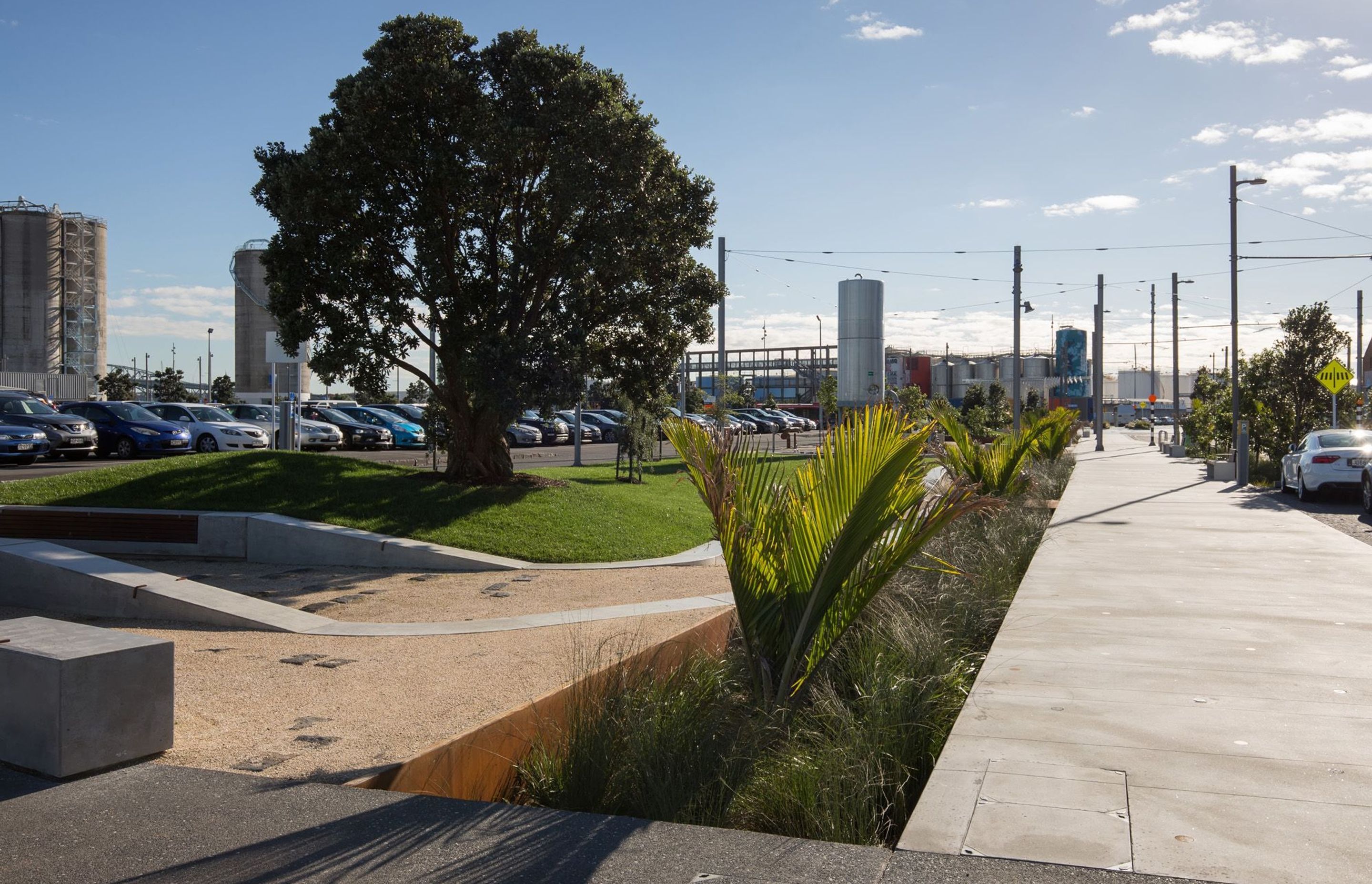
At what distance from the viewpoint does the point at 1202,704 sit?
18.1 ft

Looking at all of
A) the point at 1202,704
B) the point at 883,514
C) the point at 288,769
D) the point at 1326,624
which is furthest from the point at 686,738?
the point at 1326,624

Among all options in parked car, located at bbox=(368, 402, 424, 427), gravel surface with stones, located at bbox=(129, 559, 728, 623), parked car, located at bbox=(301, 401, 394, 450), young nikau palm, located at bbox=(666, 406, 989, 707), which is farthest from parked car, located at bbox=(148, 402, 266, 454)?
young nikau palm, located at bbox=(666, 406, 989, 707)

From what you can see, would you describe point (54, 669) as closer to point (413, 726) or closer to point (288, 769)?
point (288, 769)

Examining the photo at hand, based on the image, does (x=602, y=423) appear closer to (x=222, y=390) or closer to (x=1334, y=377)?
(x=1334, y=377)

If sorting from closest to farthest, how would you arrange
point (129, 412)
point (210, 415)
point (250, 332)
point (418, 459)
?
point (129, 412) → point (210, 415) → point (418, 459) → point (250, 332)

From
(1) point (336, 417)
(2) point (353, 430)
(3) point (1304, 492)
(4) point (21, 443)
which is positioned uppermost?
(1) point (336, 417)

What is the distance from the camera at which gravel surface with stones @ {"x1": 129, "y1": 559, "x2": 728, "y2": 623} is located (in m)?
9.72

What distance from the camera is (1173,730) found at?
5066 millimetres

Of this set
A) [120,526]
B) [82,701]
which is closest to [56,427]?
[120,526]

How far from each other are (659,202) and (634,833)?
13131 millimetres

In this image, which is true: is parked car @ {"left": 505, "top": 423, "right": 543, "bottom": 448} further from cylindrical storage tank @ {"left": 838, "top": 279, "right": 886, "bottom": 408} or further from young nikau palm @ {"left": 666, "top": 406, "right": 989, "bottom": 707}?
young nikau palm @ {"left": 666, "top": 406, "right": 989, "bottom": 707}

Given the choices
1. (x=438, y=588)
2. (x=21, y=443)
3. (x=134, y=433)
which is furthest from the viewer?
(x=134, y=433)

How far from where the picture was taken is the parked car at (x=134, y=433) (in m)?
26.9

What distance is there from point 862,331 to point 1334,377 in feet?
109
